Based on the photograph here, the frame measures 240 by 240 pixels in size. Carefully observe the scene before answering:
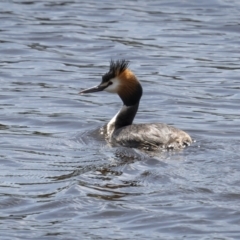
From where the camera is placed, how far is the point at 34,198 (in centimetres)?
871

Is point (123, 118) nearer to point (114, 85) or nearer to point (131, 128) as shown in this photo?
point (114, 85)

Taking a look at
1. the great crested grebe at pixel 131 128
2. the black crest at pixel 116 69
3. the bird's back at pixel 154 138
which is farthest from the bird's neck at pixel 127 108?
the bird's back at pixel 154 138

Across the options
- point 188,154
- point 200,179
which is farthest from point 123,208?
point 188,154

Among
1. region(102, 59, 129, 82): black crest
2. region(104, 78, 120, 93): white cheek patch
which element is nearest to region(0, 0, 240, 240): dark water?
region(104, 78, 120, 93): white cheek patch

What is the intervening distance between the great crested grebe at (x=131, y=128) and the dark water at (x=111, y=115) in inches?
8.0

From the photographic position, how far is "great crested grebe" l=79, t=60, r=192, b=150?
421 inches

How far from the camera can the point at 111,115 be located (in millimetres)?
12820

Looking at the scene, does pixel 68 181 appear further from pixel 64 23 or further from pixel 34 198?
pixel 64 23

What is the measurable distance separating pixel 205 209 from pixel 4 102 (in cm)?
538

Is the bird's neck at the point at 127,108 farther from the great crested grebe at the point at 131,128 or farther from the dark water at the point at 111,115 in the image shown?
the dark water at the point at 111,115

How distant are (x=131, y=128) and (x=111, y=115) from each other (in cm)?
174

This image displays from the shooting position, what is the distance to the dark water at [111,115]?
8219 millimetres

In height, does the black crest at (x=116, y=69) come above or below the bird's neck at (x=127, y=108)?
above

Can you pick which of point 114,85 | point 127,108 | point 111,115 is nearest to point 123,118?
point 127,108
